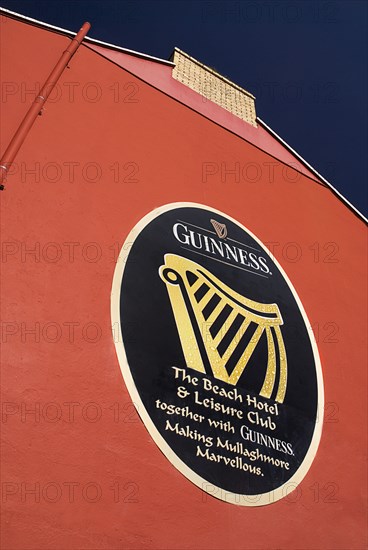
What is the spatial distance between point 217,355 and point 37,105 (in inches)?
109

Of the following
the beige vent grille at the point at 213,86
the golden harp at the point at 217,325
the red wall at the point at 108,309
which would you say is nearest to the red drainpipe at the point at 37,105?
the red wall at the point at 108,309

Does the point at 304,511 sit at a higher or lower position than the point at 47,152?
lower

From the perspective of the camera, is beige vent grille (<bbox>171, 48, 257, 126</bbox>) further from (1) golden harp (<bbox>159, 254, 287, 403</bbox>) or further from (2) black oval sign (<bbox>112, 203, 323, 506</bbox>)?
(1) golden harp (<bbox>159, 254, 287, 403</bbox>)

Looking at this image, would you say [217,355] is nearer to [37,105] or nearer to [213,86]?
[37,105]

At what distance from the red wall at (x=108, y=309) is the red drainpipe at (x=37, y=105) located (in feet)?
0.28

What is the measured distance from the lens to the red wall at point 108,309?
3.98 meters

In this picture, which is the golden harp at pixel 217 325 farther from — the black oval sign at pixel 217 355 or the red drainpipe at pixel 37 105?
the red drainpipe at pixel 37 105

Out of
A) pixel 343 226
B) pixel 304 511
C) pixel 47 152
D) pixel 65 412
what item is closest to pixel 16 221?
pixel 47 152

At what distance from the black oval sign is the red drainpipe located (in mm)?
1218

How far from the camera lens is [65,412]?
4.16 metres

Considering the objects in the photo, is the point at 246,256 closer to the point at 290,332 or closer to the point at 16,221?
the point at 290,332

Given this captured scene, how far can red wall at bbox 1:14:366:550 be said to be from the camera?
3984 mm

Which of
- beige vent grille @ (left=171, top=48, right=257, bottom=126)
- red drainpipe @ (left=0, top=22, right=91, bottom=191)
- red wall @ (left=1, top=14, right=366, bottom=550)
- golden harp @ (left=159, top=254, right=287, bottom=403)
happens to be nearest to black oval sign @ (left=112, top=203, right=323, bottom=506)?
golden harp @ (left=159, top=254, right=287, bottom=403)

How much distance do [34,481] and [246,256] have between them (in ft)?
10.8
